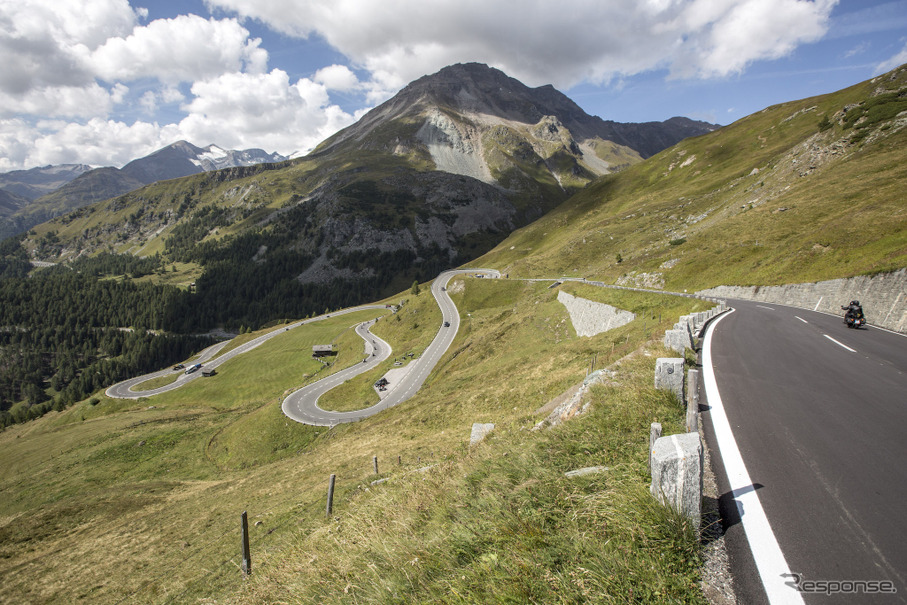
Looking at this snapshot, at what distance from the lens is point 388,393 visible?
203ft

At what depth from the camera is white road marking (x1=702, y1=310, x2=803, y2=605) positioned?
4.07 m

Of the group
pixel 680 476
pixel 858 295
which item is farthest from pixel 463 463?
pixel 858 295

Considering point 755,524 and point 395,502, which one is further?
point 395,502

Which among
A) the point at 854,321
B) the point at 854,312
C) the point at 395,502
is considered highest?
the point at 854,312

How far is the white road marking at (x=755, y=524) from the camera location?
4070 millimetres

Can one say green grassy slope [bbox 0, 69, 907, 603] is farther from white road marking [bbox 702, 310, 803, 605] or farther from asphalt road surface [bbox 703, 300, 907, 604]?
asphalt road surface [bbox 703, 300, 907, 604]

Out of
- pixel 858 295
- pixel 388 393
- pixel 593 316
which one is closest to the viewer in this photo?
pixel 858 295

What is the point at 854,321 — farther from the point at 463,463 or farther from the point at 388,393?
the point at 388,393

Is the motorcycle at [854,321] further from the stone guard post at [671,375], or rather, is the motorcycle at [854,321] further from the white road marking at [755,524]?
the stone guard post at [671,375]

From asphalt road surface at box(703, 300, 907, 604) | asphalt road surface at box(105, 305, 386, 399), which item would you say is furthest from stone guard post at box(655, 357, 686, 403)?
asphalt road surface at box(105, 305, 386, 399)

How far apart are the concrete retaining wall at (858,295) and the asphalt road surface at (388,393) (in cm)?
4788

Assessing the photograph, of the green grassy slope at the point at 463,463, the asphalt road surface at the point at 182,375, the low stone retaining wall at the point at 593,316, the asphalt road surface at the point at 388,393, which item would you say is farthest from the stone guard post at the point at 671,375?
the asphalt road surface at the point at 182,375

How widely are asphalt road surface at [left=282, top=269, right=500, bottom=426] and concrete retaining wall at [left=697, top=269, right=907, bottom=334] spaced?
157 ft

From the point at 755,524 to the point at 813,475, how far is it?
7.97 ft
